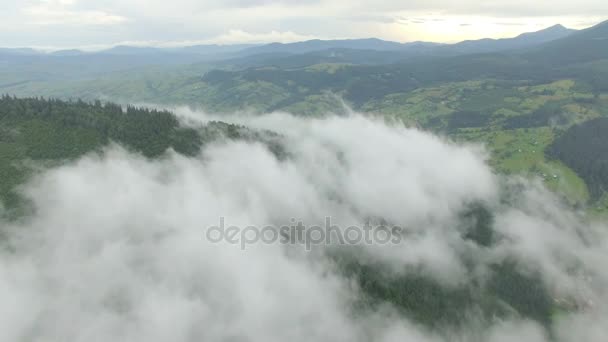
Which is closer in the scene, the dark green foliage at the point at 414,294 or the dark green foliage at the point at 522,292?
the dark green foliage at the point at 414,294

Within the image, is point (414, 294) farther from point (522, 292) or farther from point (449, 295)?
point (522, 292)

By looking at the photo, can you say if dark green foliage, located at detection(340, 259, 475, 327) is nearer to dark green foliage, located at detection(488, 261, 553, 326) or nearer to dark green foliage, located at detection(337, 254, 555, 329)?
dark green foliage, located at detection(337, 254, 555, 329)

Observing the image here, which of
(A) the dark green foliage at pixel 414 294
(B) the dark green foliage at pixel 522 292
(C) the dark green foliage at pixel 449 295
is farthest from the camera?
(B) the dark green foliage at pixel 522 292

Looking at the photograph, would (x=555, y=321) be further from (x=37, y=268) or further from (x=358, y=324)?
(x=37, y=268)

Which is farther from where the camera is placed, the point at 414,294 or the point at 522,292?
the point at 522,292

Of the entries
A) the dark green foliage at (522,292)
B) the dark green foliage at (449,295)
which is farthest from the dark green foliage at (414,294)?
the dark green foliage at (522,292)

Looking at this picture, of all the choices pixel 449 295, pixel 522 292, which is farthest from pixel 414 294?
pixel 522 292

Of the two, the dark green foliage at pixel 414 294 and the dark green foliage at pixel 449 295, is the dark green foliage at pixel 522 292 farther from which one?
the dark green foliage at pixel 414 294

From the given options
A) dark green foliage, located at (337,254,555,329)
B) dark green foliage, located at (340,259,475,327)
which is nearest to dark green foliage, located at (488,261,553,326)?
dark green foliage, located at (337,254,555,329)

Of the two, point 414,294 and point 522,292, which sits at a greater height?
point 414,294

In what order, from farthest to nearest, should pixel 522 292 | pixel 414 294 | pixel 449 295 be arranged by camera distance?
pixel 522 292, pixel 449 295, pixel 414 294

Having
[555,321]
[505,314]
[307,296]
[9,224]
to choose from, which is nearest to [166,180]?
[9,224]
